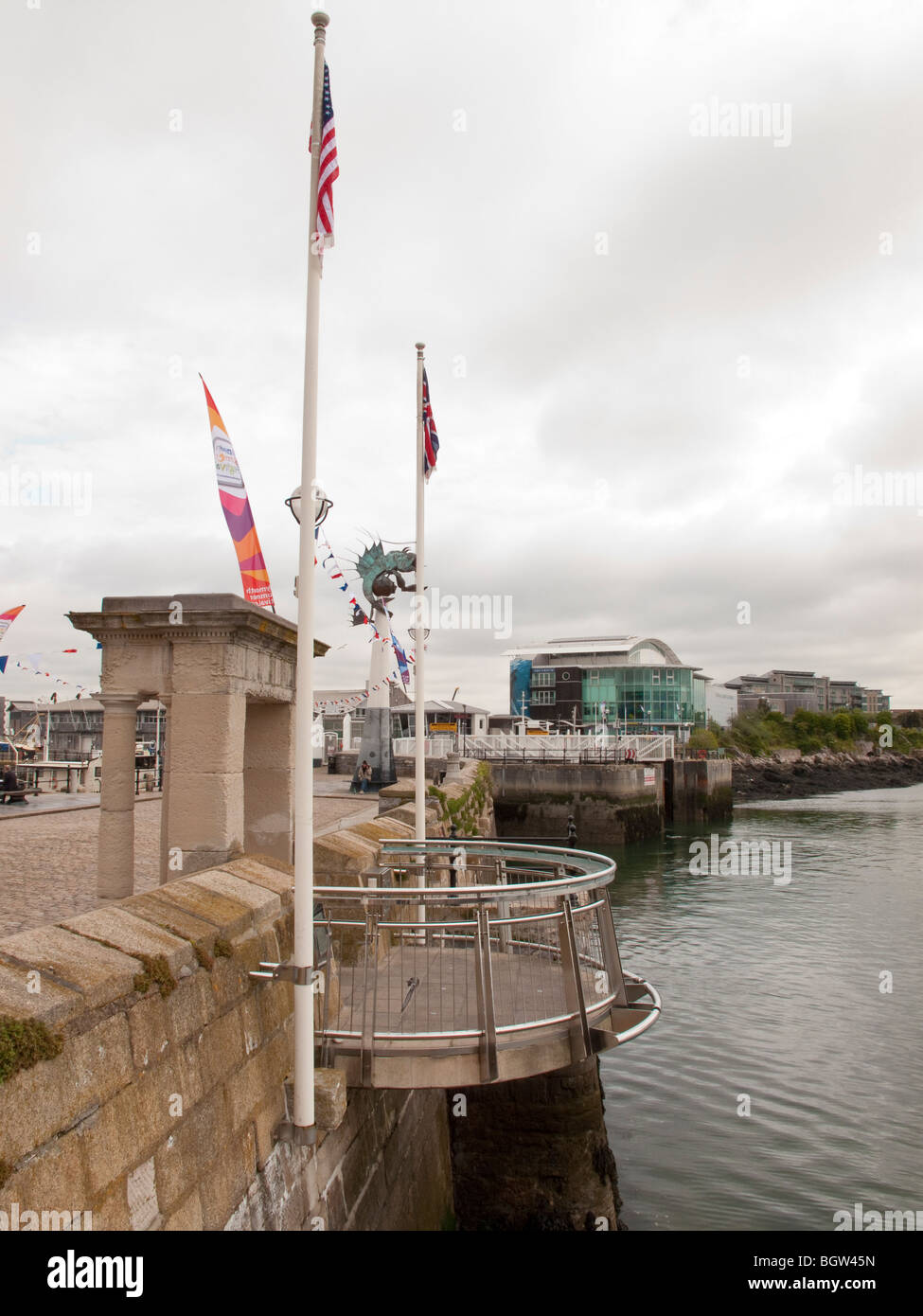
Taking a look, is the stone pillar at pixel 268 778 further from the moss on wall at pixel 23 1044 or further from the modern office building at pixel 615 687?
the modern office building at pixel 615 687

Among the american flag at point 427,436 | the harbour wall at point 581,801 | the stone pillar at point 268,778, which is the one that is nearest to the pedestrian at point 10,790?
the american flag at point 427,436

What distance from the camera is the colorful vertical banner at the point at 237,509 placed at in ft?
25.6

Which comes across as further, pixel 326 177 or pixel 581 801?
pixel 581 801

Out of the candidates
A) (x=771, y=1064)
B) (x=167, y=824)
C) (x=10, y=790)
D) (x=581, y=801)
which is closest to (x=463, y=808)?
(x=10, y=790)

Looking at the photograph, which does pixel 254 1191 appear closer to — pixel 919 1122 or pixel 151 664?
pixel 151 664

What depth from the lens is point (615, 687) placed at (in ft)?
283

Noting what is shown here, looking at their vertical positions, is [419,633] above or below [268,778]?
above

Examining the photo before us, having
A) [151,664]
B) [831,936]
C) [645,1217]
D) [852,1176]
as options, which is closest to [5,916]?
[151,664]

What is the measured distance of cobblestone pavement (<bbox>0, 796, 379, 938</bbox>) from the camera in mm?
7379

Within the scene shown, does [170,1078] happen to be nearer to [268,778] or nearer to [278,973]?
[278,973]

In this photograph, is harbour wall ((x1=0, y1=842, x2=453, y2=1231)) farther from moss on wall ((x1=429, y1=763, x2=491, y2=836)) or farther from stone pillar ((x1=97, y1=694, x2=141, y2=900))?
moss on wall ((x1=429, y1=763, x2=491, y2=836))

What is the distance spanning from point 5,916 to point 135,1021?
3.97m

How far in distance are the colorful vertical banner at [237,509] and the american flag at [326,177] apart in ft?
9.93

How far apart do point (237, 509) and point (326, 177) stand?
3.37m
